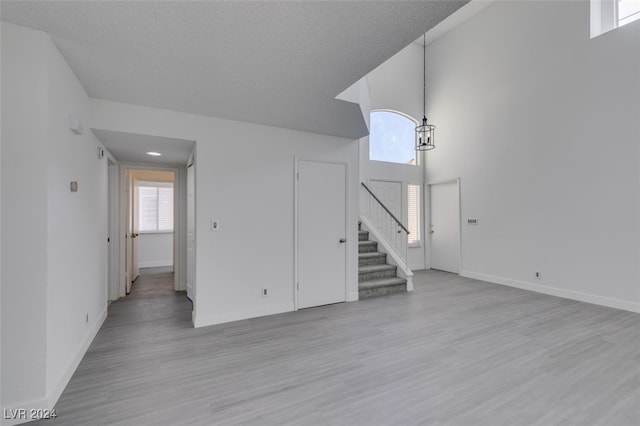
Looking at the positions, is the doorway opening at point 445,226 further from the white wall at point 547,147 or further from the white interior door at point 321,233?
the white interior door at point 321,233

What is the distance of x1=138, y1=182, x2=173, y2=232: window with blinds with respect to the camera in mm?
7945

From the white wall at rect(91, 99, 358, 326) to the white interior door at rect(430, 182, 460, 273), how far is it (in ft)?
13.4

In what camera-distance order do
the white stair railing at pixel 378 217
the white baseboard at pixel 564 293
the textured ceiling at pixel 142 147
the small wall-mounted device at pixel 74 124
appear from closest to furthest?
the small wall-mounted device at pixel 74 124
the textured ceiling at pixel 142 147
the white baseboard at pixel 564 293
the white stair railing at pixel 378 217

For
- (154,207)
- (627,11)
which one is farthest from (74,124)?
(627,11)

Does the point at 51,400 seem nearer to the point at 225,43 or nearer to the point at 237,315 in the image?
the point at 237,315

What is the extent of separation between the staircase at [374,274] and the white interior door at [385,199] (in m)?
0.71

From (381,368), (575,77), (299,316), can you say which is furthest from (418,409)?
(575,77)

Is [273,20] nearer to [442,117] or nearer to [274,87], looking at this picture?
[274,87]

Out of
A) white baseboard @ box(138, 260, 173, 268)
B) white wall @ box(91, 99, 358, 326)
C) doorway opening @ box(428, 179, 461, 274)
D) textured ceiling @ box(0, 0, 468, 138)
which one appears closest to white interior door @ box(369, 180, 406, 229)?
doorway opening @ box(428, 179, 461, 274)

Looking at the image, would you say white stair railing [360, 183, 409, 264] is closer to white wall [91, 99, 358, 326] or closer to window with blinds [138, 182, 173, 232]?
white wall [91, 99, 358, 326]

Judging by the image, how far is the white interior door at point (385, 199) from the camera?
255 inches

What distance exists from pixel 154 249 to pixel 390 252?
6.46 m

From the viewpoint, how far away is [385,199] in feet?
22.4

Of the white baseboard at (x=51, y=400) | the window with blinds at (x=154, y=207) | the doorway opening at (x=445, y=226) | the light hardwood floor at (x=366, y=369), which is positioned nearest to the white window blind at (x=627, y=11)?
the doorway opening at (x=445, y=226)
